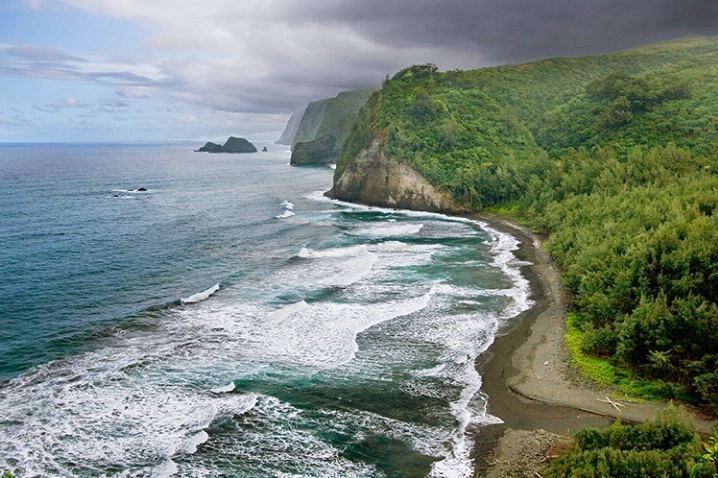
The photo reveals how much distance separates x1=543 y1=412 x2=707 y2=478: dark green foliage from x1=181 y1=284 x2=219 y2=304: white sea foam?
92.1 feet

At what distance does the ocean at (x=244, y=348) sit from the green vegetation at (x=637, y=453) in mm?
4379

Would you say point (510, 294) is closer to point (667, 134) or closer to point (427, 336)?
point (427, 336)

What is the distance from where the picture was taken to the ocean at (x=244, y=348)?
824 inches

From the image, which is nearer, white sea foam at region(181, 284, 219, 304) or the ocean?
the ocean

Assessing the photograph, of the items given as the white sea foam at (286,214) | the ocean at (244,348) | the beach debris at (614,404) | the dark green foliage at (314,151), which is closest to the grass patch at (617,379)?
the beach debris at (614,404)

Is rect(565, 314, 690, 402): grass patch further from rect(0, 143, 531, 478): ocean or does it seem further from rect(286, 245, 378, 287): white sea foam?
rect(286, 245, 378, 287): white sea foam

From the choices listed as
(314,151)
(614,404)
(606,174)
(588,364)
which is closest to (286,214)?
(606,174)

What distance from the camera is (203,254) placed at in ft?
170

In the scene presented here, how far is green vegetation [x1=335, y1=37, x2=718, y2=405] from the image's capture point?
26812 millimetres

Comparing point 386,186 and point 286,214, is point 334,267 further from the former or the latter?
point 386,186

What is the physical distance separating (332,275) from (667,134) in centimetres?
5721

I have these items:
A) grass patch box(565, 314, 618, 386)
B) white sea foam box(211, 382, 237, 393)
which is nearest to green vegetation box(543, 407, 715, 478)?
grass patch box(565, 314, 618, 386)

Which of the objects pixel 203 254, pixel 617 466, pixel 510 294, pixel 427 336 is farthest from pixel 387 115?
pixel 617 466

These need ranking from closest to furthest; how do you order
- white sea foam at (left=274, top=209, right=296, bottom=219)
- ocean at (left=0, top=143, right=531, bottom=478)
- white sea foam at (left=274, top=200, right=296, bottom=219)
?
ocean at (left=0, top=143, right=531, bottom=478) → white sea foam at (left=274, top=209, right=296, bottom=219) → white sea foam at (left=274, top=200, right=296, bottom=219)
